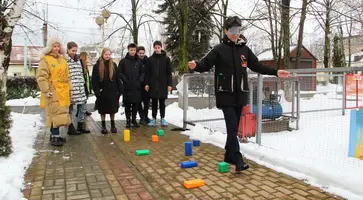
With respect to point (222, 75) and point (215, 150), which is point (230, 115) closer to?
point (222, 75)

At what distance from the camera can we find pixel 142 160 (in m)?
4.75

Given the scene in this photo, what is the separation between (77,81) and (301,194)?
4765 mm

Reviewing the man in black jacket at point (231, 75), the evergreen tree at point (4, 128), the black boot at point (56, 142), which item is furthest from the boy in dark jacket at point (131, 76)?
the man in black jacket at point (231, 75)

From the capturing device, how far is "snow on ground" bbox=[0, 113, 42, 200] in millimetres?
3282

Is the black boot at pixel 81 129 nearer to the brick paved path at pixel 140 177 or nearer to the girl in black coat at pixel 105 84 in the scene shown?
the girl in black coat at pixel 105 84

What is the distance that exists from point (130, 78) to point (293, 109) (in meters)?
4.60

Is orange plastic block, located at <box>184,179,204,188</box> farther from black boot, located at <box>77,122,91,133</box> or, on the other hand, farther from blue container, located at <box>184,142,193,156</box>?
black boot, located at <box>77,122,91,133</box>

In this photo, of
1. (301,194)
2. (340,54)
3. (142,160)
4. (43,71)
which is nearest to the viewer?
(301,194)

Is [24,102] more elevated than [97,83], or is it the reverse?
[97,83]

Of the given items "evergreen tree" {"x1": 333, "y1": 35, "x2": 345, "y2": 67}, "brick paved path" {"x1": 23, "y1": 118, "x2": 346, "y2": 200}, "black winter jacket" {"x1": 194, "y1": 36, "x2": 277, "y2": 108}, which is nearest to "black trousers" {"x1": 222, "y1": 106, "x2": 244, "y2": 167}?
"black winter jacket" {"x1": 194, "y1": 36, "x2": 277, "y2": 108}

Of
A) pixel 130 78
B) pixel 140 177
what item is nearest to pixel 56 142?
pixel 130 78

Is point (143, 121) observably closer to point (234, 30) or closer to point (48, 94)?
point (48, 94)

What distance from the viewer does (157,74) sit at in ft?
24.2

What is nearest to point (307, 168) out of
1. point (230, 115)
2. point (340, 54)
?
point (230, 115)
